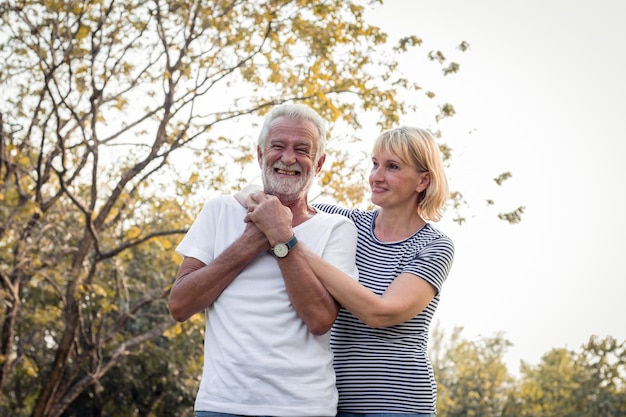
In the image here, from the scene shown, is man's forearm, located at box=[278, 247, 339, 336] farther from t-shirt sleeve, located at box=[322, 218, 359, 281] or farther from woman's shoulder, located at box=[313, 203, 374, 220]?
woman's shoulder, located at box=[313, 203, 374, 220]

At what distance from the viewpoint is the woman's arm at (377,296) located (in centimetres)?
276

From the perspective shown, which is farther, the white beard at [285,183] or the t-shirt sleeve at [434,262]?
the t-shirt sleeve at [434,262]

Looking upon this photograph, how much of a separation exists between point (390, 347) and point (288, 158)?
2.60ft

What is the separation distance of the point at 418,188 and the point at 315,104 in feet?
20.3

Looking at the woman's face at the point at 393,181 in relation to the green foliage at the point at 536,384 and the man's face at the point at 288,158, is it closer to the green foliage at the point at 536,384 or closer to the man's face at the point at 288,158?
the man's face at the point at 288,158

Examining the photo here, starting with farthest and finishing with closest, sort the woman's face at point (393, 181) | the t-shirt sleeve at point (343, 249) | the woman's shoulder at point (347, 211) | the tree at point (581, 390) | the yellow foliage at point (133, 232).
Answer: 1. the tree at point (581, 390)
2. the yellow foliage at point (133, 232)
3. the woman's shoulder at point (347, 211)
4. the woman's face at point (393, 181)
5. the t-shirt sleeve at point (343, 249)

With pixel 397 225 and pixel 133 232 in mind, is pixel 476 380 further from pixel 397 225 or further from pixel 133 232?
pixel 397 225

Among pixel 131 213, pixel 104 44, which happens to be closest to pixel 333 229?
pixel 104 44

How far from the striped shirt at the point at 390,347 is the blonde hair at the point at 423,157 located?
19cm

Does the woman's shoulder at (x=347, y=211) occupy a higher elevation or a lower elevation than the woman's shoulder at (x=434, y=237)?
higher

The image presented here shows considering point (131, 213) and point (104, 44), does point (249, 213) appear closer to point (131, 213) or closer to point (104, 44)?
point (104, 44)

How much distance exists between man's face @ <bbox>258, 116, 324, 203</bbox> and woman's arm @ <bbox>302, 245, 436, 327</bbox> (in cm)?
28

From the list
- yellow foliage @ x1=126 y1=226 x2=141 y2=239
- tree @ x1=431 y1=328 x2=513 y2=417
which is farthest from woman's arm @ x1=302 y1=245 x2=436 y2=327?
tree @ x1=431 y1=328 x2=513 y2=417

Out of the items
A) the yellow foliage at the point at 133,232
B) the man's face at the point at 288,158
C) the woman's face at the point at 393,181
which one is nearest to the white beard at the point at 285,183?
the man's face at the point at 288,158
